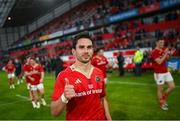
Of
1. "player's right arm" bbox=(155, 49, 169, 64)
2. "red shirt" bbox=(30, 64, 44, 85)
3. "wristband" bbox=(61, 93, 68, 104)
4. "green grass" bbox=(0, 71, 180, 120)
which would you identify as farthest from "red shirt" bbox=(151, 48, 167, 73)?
"wristband" bbox=(61, 93, 68, 104)

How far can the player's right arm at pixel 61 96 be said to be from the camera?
3.52m

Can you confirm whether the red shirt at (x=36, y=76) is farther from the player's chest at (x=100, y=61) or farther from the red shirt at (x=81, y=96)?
the red shirt at (x=81, y=96)

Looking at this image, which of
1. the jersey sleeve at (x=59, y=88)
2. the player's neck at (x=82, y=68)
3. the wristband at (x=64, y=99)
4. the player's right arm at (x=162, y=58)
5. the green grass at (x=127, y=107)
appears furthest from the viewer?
the green grass at (x=127, y=107)

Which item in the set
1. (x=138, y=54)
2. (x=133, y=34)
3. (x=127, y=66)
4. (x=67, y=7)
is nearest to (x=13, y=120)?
(x=138, y=54)

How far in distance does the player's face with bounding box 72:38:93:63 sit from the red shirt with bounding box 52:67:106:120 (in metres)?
0.22

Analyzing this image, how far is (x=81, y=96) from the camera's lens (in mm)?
3918

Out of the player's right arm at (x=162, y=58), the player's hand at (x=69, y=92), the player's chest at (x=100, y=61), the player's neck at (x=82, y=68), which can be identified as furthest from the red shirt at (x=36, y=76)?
the player's hand at (x=69, y=92)

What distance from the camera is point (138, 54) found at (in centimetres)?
2178

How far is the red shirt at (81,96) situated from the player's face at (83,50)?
22 cm

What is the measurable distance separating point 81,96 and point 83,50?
61 centimetres

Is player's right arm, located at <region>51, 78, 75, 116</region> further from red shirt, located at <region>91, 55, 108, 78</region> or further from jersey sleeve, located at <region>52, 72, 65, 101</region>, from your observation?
red shirt, located at <region>91, 55, 108, 78</region>

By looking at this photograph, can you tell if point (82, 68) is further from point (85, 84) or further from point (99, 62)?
point (99, 62)

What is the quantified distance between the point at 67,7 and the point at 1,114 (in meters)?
45.5

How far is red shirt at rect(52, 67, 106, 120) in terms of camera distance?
12.8 feet
